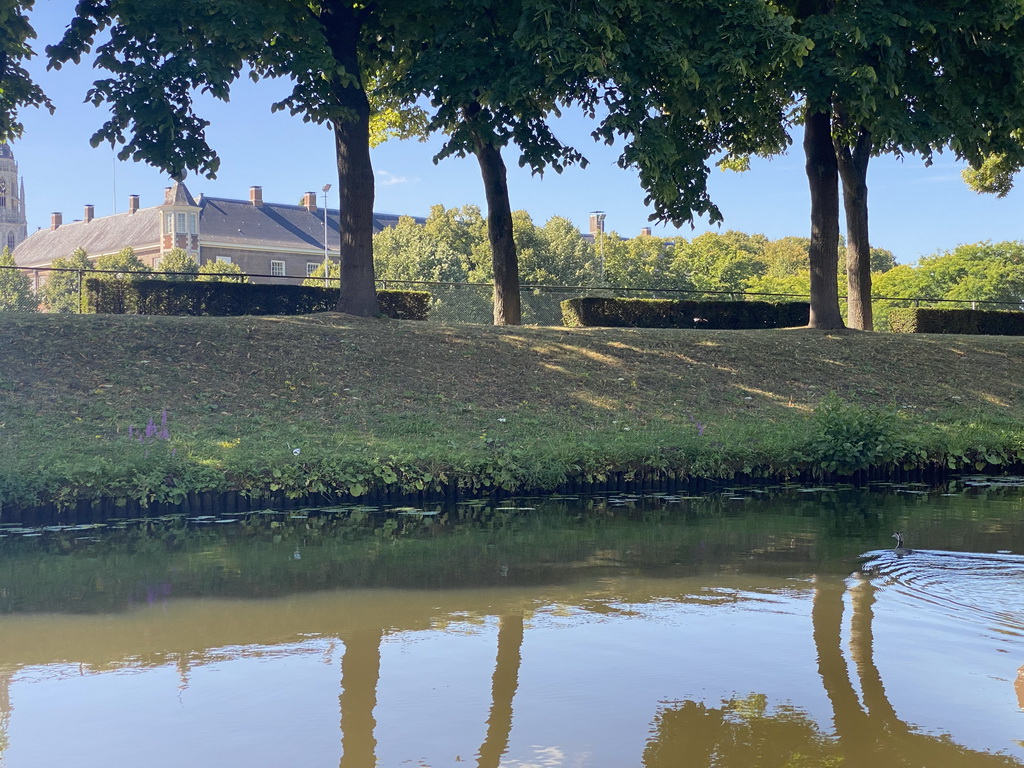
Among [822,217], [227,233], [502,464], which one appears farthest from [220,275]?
[227,233]

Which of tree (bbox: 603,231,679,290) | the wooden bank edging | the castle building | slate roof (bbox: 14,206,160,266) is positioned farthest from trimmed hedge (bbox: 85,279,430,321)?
slate roof (bbox: 14,206,160,266)

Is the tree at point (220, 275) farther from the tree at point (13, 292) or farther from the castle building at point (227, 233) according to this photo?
the tree at point (13, 292)

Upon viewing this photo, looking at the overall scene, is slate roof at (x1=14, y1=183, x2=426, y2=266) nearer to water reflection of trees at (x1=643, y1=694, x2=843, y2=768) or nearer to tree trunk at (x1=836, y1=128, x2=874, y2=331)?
tree trunk at (x1=836, y1=128, x2=874, y2=331)

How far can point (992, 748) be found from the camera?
4430 mm

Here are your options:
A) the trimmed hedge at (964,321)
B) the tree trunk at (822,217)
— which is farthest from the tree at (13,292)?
the tree trunk at (822,217)

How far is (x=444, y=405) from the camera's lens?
1578 centimetres

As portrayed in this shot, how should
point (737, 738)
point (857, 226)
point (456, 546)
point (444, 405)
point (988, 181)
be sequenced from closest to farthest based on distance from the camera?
point (737, 738) → point (456, 546) → point (444, 405) → point (857, 226) → point (988, 181)

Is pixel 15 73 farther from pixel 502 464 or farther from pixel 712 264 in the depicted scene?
pixel 712 264

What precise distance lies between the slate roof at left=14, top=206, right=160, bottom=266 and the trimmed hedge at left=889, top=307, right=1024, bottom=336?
267 ft

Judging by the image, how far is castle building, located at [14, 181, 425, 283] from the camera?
94.8m

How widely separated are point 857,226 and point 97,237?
96.3 metres

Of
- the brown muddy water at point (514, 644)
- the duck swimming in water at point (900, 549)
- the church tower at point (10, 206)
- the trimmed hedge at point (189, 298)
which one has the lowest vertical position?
the brown muddy water at point (514, 644)

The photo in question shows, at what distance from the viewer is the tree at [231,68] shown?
56.0 feet

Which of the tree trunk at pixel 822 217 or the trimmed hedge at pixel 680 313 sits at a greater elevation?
the tree trunk at pixel 822 217
